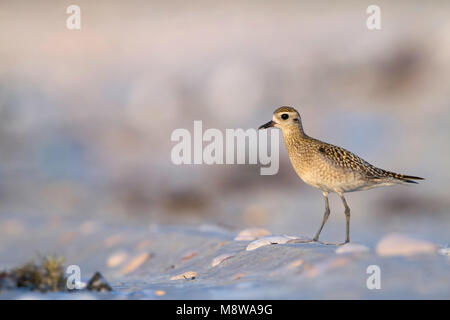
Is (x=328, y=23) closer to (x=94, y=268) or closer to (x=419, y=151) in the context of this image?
(x=419, y=151)

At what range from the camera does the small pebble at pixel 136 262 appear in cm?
857

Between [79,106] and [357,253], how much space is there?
10807mm

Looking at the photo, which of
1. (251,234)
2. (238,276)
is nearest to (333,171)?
(251,234)

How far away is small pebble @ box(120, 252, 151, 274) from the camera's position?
8570 mm

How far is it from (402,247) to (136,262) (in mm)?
3673

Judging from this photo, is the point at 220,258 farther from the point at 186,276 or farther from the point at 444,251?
the point at 444,251

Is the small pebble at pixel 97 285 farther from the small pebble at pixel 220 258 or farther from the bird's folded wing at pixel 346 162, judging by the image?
the bird's folded wing at pixel 346 162

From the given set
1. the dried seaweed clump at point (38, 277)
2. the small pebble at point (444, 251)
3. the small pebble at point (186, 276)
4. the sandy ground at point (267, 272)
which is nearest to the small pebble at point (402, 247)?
the sandy ground at point (267, 272)

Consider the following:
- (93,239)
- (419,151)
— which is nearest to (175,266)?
(93,239)

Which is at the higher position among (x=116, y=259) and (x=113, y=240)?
(x=113, y=240)

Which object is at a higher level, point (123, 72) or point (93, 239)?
point (123, 72)

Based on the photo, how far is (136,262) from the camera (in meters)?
8.78

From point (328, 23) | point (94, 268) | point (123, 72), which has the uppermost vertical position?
point (328, 23)

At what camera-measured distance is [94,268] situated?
354 inches
